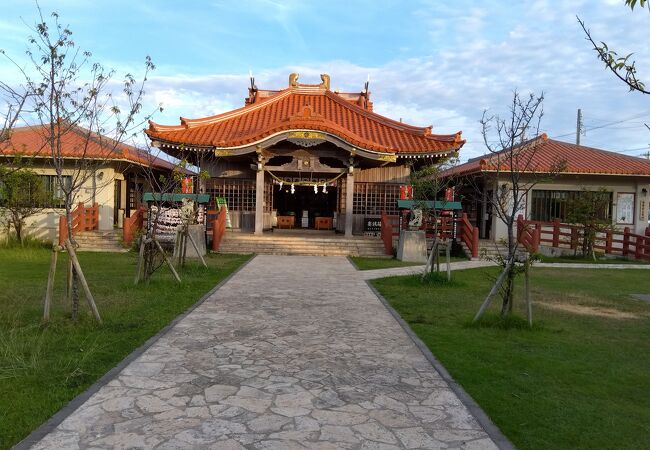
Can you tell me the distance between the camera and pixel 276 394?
13.7 feet

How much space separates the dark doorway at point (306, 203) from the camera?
23812 mm

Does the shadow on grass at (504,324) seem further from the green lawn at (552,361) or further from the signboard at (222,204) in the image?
the signboard at (222,204)

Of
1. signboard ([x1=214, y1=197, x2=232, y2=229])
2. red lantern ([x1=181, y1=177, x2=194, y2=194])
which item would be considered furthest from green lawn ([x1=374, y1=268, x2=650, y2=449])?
signboard ([x1=214, y1=197, x2=232, y2=229])

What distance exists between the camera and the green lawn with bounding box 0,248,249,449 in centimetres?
391

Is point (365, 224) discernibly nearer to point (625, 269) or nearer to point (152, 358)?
point (625, 269)

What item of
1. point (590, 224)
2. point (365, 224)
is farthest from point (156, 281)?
point (590, 224)

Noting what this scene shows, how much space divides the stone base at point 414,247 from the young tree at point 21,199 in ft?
39.7

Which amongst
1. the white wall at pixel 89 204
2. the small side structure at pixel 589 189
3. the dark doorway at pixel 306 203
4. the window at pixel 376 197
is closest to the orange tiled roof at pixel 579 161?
the small side structure at pixel 589 189

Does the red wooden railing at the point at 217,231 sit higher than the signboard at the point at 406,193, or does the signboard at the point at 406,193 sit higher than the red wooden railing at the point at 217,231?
the signboard at the point at 406,193

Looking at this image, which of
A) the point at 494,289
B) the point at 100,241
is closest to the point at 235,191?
the point at 100,241

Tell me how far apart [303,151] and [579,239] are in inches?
420

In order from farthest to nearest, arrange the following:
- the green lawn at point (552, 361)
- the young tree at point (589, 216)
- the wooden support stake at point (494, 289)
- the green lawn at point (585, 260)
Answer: the young tree at point (589, 216)
the green lawn at point (585, 260)
the wooden support stake at point (494, 289)
the green lawn at point (552, 361)

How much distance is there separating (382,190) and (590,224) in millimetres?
7504

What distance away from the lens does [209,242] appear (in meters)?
16.9
